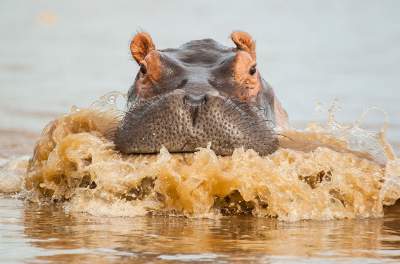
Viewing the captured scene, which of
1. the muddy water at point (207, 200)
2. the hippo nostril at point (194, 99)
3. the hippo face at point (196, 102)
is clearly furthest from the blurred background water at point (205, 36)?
the hippo nostril at point (194, 99)

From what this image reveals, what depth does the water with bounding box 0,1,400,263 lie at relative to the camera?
5266 millimetres

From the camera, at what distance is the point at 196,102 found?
698cm

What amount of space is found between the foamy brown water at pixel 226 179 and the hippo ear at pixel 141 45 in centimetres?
76

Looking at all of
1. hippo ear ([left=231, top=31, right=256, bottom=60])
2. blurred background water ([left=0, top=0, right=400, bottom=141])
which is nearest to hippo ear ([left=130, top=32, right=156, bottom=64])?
hippo ear ([left=231, top=31, right=256, bottom=60])

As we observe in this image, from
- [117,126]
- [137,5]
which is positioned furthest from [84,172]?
[137,5]

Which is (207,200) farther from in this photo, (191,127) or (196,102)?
(196,102)

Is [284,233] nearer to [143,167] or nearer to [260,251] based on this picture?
[260,251]

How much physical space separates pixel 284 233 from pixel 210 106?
1245mm

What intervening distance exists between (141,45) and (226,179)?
1.92 meters

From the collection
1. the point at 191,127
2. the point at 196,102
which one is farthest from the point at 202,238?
A: the point at 196,102

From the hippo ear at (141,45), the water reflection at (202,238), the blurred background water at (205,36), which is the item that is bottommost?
the water reflection at (202,238)

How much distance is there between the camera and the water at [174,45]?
527 cm

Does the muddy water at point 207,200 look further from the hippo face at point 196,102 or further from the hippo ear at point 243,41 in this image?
the hippo ear at point 243,41

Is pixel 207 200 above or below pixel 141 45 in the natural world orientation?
below
